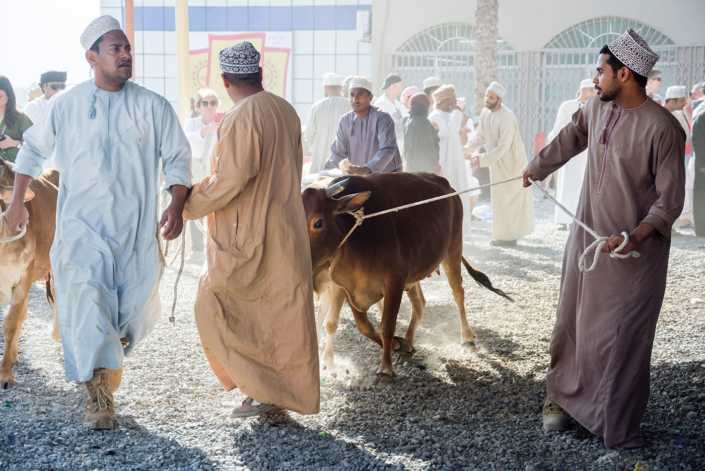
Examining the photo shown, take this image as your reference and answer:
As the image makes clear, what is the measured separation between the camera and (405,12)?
20.2 metres

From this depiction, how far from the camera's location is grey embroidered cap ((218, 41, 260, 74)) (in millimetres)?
3910

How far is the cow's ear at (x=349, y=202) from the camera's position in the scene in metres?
4.64

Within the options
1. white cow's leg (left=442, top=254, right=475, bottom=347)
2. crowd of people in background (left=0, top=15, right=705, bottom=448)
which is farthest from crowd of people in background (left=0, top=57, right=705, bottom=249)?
crowd of people in background (left=0, top=15, right=705, bottom=448)

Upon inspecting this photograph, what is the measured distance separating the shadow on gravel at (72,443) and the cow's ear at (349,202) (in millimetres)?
1698

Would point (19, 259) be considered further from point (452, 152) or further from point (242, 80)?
point (452, 152)

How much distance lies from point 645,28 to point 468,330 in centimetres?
1601

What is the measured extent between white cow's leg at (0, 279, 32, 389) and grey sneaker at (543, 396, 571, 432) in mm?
3356

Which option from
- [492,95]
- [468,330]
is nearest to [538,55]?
[492,95]

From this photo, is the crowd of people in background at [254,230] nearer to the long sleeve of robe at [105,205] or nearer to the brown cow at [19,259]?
the long sleeve of robe at [105,205]

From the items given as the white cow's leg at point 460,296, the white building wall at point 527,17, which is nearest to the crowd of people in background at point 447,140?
the white cow's leg at point 460,296

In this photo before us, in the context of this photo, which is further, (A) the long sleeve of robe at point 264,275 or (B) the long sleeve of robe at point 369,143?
(B) the long sleeve of robe at point 369,143

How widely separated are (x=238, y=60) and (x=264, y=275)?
3.75ft

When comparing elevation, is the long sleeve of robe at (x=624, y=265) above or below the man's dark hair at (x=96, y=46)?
below

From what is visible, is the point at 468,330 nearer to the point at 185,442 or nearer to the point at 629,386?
the point at 629,386
